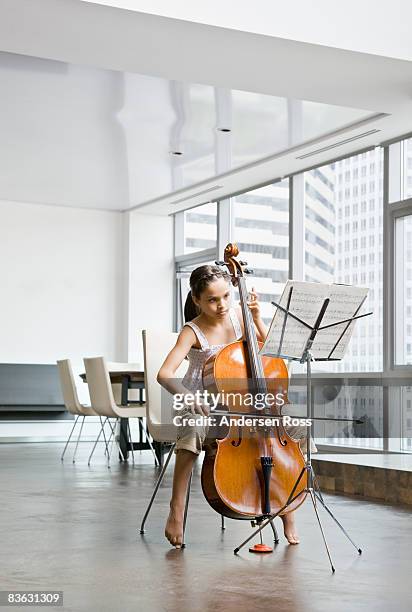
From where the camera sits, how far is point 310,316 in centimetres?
329

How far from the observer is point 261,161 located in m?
8.97

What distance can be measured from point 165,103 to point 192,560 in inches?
187

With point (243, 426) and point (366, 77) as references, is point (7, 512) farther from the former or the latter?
point (366, 77)

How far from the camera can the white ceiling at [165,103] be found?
210 inches

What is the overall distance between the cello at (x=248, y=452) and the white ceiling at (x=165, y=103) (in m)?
2.45

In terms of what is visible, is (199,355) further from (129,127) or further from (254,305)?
(129,127)

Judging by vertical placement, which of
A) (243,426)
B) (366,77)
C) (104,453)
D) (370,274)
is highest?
(366,77)

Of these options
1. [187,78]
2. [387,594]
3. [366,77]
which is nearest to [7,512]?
[387,594]

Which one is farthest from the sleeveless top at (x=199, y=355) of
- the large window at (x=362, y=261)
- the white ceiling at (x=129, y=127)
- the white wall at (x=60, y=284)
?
the white wall at (x=60, y=284)

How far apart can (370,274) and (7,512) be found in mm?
4568

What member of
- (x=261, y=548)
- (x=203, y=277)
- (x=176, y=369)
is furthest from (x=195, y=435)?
(x=203, y=277)

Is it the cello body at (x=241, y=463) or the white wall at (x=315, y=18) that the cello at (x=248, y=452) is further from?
the white wall at (x=315, y=18)

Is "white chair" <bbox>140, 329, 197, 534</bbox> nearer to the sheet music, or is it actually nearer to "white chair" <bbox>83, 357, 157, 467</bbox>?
"white chair" <bbox>83, 357, 157, 467</bbox>

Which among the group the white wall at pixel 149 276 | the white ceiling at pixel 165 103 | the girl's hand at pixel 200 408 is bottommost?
the girl's hand at pixel 200 408
